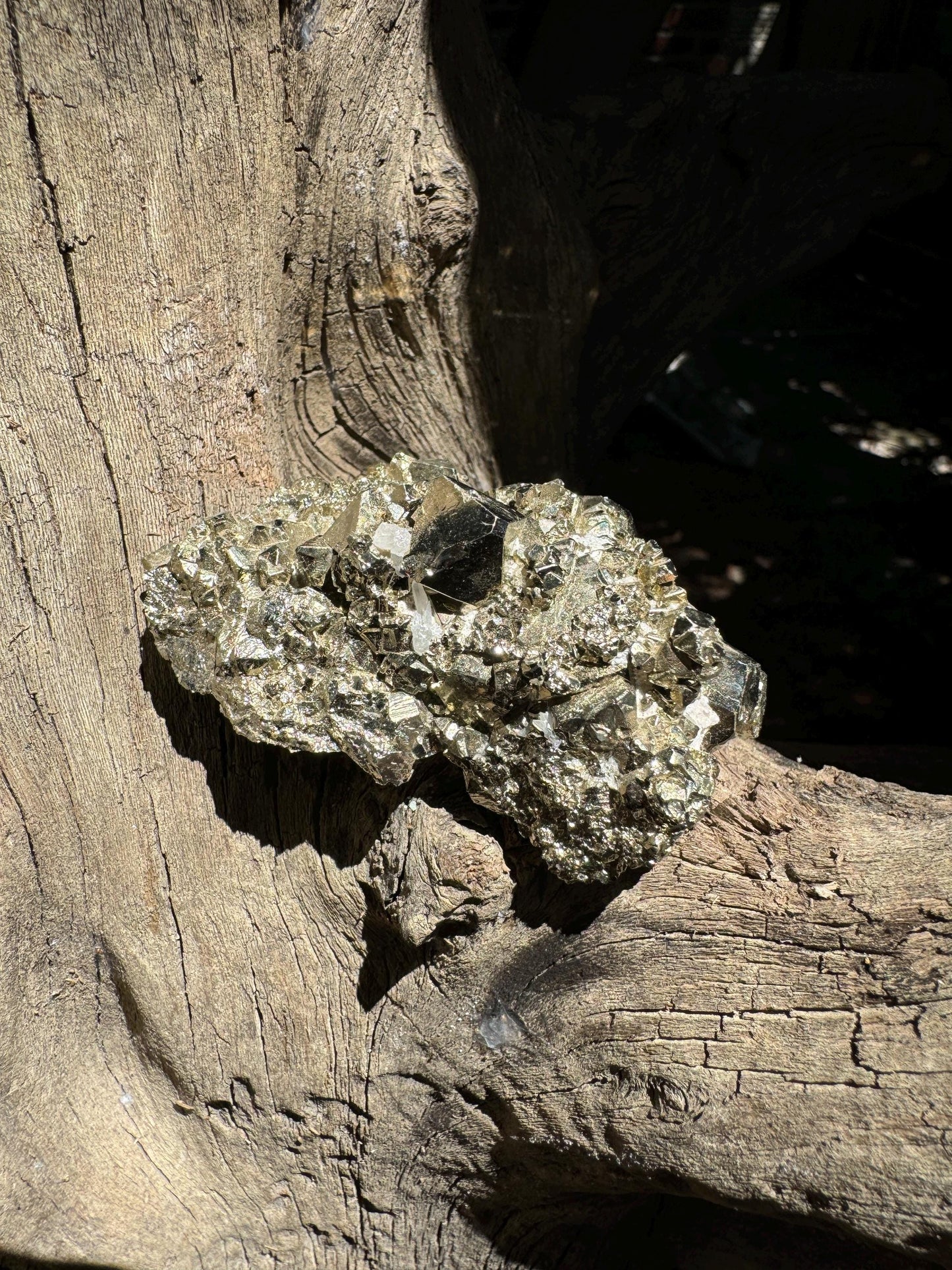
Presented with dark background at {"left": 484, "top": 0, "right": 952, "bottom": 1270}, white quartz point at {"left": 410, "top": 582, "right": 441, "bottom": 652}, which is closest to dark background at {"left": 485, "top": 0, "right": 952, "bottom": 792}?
dark background at {"left": 484, "top": 0, "right": 952, "bottom": 1270}

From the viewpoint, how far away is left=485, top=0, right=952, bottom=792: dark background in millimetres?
3354

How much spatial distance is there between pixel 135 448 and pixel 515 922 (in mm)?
977

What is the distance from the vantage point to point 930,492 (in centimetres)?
431

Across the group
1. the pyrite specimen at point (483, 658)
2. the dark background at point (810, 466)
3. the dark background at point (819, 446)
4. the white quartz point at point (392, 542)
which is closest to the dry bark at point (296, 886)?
the pyrite specimen at point (483, 658)

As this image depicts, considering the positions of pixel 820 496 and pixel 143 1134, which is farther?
pixel 820 496

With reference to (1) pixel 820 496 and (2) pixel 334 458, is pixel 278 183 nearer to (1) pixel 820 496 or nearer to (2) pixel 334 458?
(2) pixel 334 458

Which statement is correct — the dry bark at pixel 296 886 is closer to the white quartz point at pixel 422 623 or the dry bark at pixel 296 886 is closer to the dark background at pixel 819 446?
the white quartz point at pixel 422 623

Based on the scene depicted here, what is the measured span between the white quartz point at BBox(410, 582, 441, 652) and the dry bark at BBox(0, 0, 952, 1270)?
233mm

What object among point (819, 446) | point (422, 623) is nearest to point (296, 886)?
point (422, 623)

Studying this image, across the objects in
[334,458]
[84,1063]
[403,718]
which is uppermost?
[334,458]

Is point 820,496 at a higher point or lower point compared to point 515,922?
higher

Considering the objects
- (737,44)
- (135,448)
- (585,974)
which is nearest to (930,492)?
(737,44)

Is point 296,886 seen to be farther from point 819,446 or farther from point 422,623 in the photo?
point 819,446

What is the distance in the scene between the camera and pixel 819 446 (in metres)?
4.71
